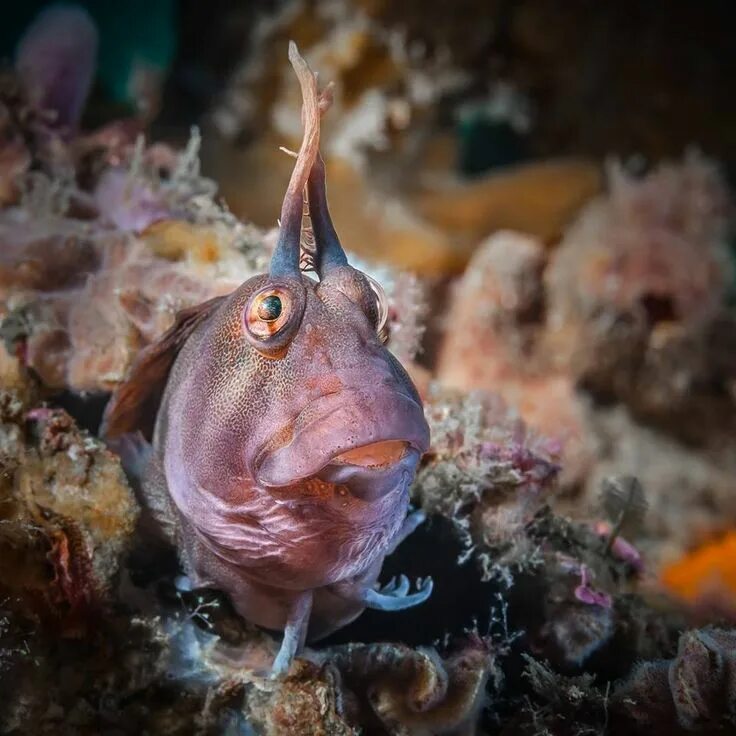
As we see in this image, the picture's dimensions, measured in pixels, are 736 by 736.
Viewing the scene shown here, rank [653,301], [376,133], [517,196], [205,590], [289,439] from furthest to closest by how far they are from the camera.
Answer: [517,196]
[376,133]
[653,301]
[205,590]
[289,439]

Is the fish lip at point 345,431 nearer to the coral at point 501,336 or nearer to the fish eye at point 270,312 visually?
the fish eye at point 270,312

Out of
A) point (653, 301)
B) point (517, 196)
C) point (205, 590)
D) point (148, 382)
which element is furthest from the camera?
point (517, 196)

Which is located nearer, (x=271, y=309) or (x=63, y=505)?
(x=271, y=309)

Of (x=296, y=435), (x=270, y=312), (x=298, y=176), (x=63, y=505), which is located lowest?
(x=63, y=505)

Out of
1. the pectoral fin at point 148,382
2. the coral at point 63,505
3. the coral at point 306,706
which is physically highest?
the pectoral fin at point 148,382

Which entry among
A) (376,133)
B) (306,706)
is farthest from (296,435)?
(376,133)

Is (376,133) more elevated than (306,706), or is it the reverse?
(376,133)

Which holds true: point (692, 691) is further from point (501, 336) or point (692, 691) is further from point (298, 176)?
point (501, 336)

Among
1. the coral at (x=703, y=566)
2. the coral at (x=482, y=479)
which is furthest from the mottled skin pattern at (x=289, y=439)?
the coral at (x=703, y=566)
